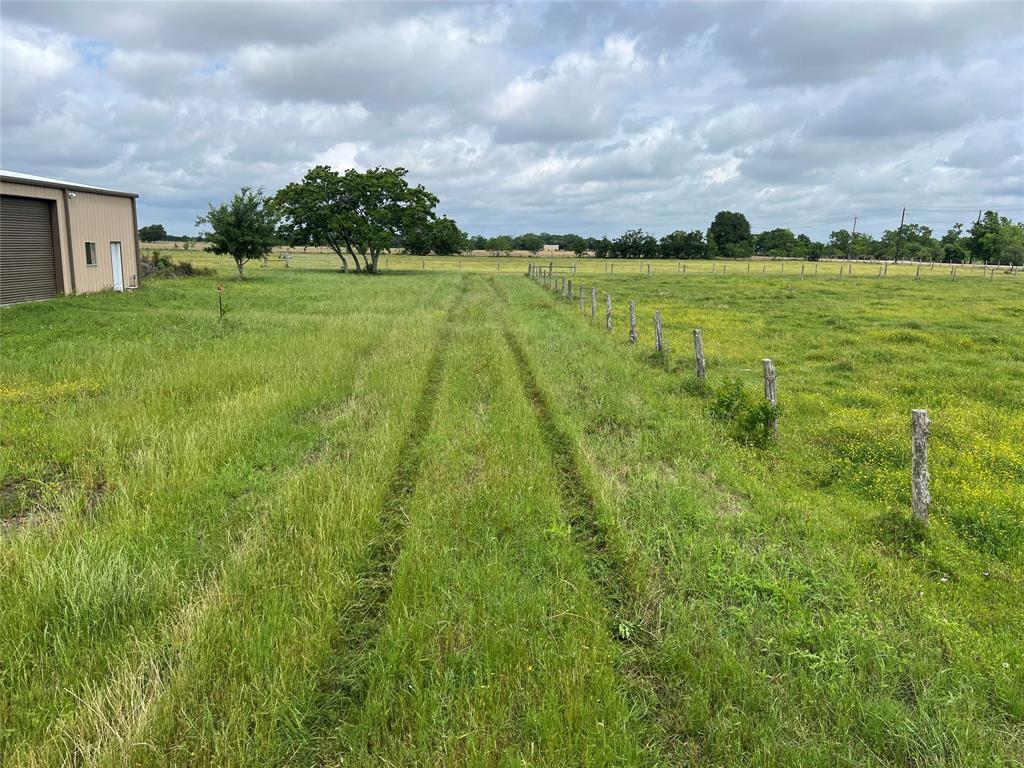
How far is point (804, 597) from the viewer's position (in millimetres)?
4516

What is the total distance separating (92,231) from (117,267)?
2.24 m

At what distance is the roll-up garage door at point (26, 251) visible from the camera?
20.3m

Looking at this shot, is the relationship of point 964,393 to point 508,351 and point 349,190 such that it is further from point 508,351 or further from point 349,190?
point 349,190

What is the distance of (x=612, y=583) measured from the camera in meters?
4.64

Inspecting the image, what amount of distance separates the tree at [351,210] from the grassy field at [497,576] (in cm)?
4214

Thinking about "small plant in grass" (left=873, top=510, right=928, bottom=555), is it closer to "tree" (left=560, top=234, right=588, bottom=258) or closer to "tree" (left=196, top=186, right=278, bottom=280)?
"tree" (left=196, top=186, right=278, bottom=280)

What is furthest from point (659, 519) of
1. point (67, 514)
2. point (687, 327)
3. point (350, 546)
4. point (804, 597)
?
point (687, 327)

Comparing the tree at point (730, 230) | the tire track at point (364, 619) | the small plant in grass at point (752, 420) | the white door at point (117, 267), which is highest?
the tree at point (730, 230)

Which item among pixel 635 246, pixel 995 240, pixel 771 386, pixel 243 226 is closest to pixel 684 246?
pixel 635 246

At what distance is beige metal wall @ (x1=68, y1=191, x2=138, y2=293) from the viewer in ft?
78.4

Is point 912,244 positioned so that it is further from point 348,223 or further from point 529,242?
point 348,223

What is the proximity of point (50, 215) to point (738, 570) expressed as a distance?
28.0 meters

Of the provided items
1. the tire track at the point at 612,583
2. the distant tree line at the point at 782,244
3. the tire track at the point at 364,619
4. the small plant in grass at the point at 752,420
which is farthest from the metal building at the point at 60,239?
the distant tree line at the point at 782,244

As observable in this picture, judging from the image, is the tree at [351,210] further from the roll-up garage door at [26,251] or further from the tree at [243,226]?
the roll-up garage door at [26,251]
